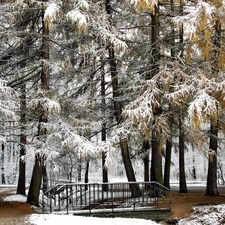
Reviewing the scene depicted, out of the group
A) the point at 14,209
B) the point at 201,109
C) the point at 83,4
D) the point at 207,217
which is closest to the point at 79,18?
the point at 83,4

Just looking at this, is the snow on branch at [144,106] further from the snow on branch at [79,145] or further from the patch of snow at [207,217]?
the patch of snow at [207,217]

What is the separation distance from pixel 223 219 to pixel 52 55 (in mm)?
8427

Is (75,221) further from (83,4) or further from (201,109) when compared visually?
(83,4)

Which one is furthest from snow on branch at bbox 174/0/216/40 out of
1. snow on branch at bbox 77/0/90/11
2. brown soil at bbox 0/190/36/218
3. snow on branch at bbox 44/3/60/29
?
brown soil at bbox 0/190/36/218

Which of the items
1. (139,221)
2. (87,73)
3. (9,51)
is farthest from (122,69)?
(139,221)

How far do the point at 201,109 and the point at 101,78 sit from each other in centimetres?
717

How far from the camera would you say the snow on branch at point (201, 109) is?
26.2 ft

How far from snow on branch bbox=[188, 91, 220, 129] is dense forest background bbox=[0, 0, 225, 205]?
1.0 inches

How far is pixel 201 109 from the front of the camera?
8000 mm

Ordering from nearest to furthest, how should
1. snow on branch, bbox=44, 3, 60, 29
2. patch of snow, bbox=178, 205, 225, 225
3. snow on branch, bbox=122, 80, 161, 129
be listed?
patch of snow, bbox=178, 205, 225, 225 < snow on branch, bbox=44, 3, 60, 29 < snow on branch, bbox=122, 80, 161, 129

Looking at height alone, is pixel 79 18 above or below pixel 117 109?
above

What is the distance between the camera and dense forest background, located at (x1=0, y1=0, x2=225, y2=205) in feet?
30.3

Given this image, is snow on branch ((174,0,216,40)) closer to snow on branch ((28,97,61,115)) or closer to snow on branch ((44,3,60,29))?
snow on branch ((44,3,60,29))

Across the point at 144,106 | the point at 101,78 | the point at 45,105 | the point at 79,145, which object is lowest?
the point at 79,145
